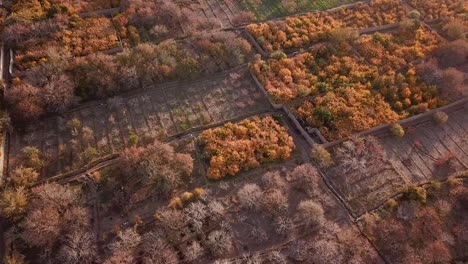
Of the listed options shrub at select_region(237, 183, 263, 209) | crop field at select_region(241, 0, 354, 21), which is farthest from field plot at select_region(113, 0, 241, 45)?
shrub at select_region(237, 183, 263, 209)

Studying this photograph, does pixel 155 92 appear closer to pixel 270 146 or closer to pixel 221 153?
pixel 221 153

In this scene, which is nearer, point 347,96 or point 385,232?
point 385,232

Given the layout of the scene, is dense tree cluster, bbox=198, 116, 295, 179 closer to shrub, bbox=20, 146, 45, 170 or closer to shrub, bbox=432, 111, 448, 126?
shrub, bbox=20, 146, 45, 170

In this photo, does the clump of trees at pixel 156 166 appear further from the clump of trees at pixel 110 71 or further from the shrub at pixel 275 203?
the clump of trees at pixel 110 71

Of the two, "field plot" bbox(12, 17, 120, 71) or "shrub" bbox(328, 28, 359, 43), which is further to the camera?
"shrub" bbox(328, 28, 359, 43)

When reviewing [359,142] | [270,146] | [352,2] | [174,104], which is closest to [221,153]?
[270,146]

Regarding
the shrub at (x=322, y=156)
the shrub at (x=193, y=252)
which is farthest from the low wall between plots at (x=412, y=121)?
the shrub at (x=193, y=252)

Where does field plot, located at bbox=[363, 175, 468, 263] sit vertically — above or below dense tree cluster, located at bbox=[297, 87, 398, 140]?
below
